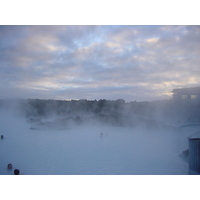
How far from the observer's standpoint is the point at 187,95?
1058 cm

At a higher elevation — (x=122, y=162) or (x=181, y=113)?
(x=181, y=113)

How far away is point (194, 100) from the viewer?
10250mm

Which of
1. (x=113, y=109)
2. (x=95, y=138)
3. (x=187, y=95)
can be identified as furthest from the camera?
(x=113, y=109)

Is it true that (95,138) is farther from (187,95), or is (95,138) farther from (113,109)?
(113,109)

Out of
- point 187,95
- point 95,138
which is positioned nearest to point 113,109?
point 187,95

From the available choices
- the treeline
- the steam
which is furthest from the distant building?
the steam

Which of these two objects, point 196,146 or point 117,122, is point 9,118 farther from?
point 196,146

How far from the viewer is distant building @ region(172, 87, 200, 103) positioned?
10.1 metres

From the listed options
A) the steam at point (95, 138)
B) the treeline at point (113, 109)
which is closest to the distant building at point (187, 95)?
the treeline at point (113, 109)

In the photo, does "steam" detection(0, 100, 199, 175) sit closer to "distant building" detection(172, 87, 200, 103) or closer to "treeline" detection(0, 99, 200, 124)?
"treeline" detection(0, 99, 200, 124)
